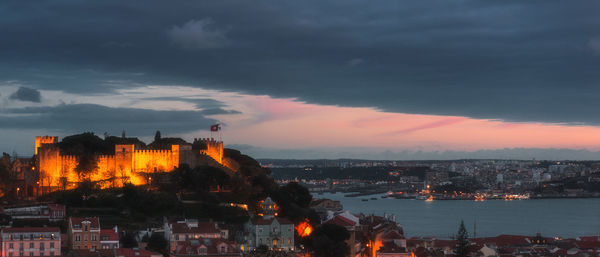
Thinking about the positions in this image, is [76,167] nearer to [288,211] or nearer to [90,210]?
[90,210]

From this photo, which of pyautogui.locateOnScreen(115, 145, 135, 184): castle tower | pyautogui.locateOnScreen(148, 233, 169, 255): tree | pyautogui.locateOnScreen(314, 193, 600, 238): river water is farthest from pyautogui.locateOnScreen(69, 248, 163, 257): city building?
pyautogui.locateOnScreen(314, 193, 600, 238): river water

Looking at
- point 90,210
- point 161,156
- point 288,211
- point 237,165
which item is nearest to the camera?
point 90,210

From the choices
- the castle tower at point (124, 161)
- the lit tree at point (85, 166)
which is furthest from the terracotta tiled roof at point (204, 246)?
the castle tower at point (124, 161)

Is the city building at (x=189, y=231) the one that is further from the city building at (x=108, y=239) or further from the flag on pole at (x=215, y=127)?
the flag on pole at (x=215, y=127)

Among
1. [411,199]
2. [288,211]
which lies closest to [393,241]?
[288,211]

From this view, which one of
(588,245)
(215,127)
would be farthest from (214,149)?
(588,245)
